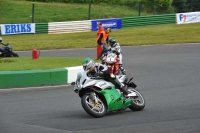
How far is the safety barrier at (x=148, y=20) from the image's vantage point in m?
37.4

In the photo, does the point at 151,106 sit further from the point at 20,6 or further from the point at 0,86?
the point at 20,6

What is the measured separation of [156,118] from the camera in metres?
9.91

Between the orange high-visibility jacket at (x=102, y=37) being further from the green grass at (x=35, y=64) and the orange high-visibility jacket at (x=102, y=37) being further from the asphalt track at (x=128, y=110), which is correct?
the green grass at (x=35, y=64)

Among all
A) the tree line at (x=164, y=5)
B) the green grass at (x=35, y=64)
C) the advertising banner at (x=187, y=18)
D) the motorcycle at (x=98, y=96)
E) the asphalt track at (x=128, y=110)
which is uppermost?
the tree line at (x=164, y=5)

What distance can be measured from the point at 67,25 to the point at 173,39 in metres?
8.68

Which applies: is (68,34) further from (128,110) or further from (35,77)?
(128,110)

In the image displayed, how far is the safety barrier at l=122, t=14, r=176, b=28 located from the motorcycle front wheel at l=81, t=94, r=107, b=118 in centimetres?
2717

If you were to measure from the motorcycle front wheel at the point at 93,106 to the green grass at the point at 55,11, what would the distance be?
30264 mm

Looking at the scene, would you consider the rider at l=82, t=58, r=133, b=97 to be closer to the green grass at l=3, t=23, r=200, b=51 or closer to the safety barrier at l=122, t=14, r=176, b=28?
the green grass at l=3, t=23, r=200, b=51

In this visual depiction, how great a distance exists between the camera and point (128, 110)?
443 inches

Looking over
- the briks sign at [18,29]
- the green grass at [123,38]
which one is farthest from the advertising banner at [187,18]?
the briks sign at [18,29]

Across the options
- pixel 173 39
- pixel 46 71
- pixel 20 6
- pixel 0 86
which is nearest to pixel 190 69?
pixel 46 71

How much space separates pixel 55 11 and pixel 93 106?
3392cm

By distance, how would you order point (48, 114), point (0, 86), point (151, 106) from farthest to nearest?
point (0, 86), point (151, 106), point (48, 114)
